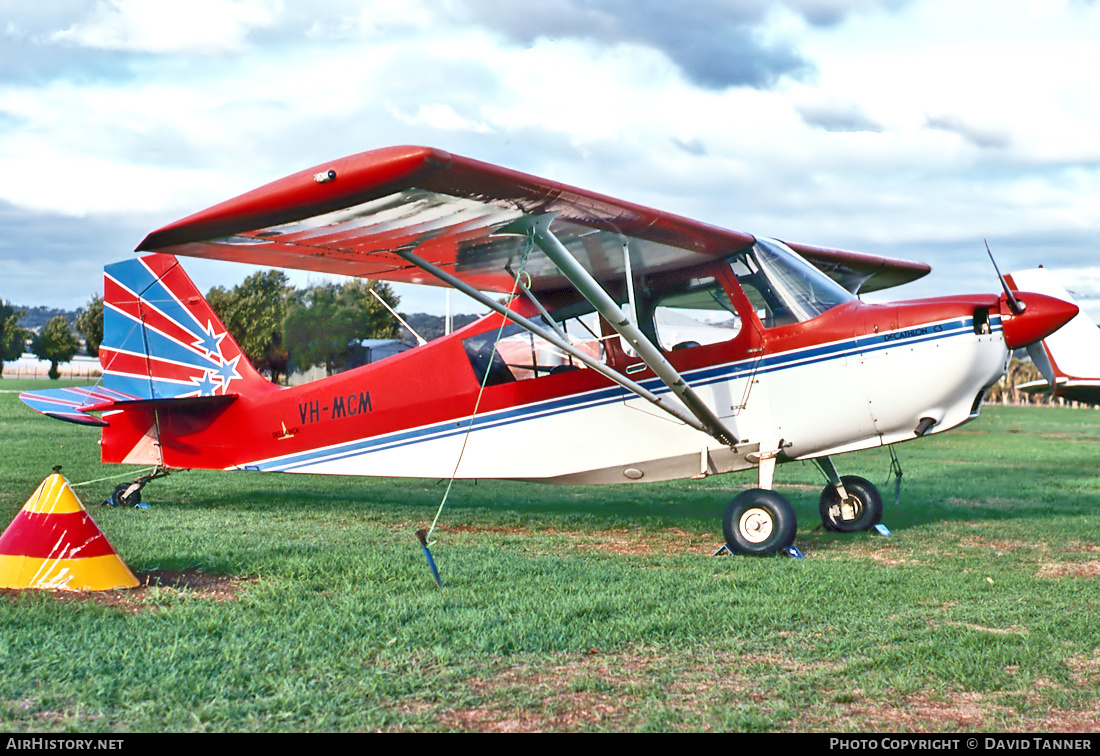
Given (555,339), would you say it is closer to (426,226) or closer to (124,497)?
(426,226)

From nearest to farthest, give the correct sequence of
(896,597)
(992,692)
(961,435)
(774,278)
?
(992,692), (896,597), (774,278), (961,435)

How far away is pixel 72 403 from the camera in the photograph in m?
9.41

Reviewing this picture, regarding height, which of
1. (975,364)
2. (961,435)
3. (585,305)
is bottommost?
(961,435)

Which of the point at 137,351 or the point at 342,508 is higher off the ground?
the point at 137,351

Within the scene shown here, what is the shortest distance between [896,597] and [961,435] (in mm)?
22297

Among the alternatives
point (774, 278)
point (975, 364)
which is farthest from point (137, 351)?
point (975, 364)

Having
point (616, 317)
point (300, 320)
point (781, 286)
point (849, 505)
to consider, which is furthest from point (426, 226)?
point (300, 320)

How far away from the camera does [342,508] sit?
9.75m

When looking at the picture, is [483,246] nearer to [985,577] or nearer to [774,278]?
[774,278]

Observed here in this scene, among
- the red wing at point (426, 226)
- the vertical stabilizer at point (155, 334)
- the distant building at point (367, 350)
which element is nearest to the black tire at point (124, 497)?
the vertical stabilizer at point (155, 334)

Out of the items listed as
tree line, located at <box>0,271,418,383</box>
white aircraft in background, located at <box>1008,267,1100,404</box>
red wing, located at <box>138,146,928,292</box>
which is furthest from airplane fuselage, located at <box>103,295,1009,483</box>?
tree line, located at <box>0,271,418,383</box>

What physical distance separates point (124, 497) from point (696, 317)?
20.0 ft

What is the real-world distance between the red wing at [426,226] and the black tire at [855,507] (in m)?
2.63

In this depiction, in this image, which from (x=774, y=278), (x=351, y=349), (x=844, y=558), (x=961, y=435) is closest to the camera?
(x=844, y=558)
